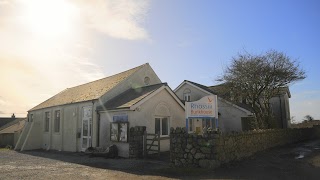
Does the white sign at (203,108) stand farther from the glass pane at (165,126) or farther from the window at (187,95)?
the window at (187,95)

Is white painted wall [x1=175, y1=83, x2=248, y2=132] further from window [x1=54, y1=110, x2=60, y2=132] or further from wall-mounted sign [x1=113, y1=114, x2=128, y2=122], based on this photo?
window [x1=54, y1=110, x2=60, y2=132]

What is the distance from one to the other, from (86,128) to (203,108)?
37.0 feet

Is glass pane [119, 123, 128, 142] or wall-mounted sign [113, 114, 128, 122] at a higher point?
wall-mounted sign [113, 114, 128, 122]

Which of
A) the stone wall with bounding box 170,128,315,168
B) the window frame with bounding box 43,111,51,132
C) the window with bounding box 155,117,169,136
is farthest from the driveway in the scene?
the window frame with bounding box 43,111,51,132

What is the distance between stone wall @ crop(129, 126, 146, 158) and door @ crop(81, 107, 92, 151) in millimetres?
5344

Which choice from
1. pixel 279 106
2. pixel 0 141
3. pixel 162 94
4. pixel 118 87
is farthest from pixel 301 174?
pixel 0 141

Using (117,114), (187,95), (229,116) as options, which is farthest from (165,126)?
(187,95)

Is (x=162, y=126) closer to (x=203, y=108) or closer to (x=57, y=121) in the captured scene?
(x=203, y=108)

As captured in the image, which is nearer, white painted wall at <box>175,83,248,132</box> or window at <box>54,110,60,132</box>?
window at <box>54,110,60,132</box>

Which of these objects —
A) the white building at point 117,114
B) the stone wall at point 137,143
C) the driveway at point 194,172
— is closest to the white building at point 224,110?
the white building at point 117,114

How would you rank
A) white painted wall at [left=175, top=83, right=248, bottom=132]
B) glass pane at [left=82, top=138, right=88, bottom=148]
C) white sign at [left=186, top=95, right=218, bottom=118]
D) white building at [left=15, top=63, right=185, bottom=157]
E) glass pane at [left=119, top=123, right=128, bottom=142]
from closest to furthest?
1. white sign at [left=186, top=95, right=218, bottom=118]
2. glass pane at [left=119, top=123, right=128, bottom=142]
3. white building at [left=15, top=63, right=185, bottom=157]
4. glass pane at [left=82, top=138, right=88, bottom=148]
5. white painted wall at [left=175, top=83, right=248, bottom=132]

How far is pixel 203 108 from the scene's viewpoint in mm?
14062

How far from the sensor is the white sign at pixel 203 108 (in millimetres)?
13897

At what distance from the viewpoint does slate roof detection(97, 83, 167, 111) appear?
18.6m
